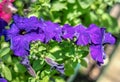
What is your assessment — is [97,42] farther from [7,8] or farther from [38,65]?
[7,8]

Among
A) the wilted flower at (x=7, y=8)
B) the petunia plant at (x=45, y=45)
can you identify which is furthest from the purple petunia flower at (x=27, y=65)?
the wilted flower at (x=7, y=8)

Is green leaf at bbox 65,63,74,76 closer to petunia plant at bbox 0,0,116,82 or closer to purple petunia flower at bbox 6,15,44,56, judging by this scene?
petunia plant at bbox 0,0,116,82

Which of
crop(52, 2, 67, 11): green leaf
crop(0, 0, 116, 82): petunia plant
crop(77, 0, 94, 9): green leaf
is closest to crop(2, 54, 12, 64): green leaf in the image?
crop(0, 0, 116, 82): petunia plant

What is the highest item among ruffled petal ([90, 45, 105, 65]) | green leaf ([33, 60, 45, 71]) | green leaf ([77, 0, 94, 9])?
green leaf ([77, 0, 94, 9])

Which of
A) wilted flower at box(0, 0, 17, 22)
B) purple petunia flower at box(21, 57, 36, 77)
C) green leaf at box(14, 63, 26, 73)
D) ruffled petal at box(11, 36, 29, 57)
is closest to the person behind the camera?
ruffled petal at box(11, 36, 29, 57)

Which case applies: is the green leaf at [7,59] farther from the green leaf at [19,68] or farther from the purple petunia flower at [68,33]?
the purple petunia flower at [68,33]

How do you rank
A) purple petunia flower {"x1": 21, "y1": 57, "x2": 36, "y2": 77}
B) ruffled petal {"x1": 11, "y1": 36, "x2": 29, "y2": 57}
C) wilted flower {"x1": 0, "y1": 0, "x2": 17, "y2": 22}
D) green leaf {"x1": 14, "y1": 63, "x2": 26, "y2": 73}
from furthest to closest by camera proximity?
wilted flower {"x1": 0, "y1": 0, "x2": 17, "y2": 22} → green leaf {"x1": 14, "y1": 63, "x2": 26, "y2": 73} → purple petunia flower {"x1": 21, "y1": 57, "x2": 36, "y2": 77} → ruffled petal {"x1": 11, "y1": 36, "x2": 29, "y2": 57}

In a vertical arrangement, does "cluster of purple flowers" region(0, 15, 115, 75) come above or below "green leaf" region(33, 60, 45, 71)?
above

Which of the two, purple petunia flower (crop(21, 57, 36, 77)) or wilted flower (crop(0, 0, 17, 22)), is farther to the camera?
wilted flower (crop(0, 0, 17, 22))
